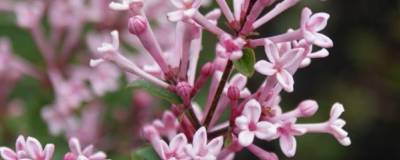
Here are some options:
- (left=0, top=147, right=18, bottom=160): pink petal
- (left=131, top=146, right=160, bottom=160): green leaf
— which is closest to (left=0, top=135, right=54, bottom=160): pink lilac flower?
(left=0, top=147, right=18, bottom=160): pink petal

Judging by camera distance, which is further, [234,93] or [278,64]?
[234,93]

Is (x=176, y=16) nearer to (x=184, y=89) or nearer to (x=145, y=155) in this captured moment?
(x=184, y=89)

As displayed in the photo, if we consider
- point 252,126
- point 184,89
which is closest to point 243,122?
point 252,126

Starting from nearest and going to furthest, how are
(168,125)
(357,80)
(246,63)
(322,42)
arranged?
(322,42)
(246,63)
(168,125)
(357,80)

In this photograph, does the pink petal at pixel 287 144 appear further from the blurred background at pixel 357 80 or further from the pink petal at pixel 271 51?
the blurred background at pixel 357 80

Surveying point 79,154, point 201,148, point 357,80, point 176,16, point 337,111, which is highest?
point 176,16

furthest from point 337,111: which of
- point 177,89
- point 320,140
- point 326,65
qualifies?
point 326,65

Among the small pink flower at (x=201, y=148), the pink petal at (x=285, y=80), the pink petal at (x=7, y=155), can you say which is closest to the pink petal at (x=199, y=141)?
the small pink flower at (x=201, y=148)
